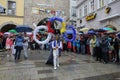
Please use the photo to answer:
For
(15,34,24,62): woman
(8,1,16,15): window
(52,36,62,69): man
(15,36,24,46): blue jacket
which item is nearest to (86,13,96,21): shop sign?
(15,34,24,62): woman

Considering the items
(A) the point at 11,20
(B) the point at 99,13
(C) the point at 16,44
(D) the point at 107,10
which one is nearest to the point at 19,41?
(C) the point at 16,44

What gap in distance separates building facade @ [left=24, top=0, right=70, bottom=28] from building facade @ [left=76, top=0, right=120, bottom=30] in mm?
5889

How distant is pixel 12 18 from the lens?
27.9m

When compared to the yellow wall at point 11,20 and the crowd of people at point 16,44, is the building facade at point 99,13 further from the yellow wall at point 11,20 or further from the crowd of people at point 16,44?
the yellow wall at point 11,20

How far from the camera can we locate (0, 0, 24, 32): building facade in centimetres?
2747

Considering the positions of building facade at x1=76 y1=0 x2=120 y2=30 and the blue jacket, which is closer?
the blue jacket

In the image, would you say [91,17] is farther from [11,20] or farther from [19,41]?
[11,20]

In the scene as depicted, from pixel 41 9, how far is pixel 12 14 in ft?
14.0

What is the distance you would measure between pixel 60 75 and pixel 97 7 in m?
12.4

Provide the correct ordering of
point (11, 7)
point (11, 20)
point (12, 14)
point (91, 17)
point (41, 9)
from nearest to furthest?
point (91, 17) < point (11, 20) < point (12, 14) < point (11, 7) < point (41, 9)

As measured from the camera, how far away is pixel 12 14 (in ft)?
92.4

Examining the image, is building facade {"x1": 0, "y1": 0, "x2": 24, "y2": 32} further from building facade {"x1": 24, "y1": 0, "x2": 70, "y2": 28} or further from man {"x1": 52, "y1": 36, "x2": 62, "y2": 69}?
man {"x1": 52, "y1": 36, "x2": 62, "y2": 69}

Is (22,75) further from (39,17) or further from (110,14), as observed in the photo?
(39,17)

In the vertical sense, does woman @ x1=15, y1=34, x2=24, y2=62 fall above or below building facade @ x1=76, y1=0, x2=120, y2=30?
below
